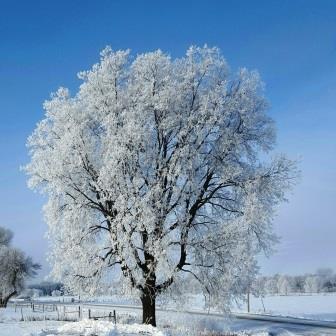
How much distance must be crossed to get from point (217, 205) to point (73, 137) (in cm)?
707

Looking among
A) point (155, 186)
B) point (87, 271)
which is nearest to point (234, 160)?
point (155, 186)

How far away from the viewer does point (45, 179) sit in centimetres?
2188

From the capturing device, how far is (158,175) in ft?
66.6

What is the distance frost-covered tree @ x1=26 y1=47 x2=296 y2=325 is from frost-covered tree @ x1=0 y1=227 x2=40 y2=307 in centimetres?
5855

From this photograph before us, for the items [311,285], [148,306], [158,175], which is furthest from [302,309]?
[311,285]

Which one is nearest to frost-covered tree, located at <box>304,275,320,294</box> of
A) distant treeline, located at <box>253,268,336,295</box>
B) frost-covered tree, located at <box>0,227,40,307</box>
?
distant treeline, located at <box>253,268,336,295</box>

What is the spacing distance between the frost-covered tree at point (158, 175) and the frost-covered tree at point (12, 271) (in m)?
58.5

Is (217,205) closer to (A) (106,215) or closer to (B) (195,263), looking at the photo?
(B) (195,263)

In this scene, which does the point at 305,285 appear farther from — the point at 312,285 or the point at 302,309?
the point at 302,309

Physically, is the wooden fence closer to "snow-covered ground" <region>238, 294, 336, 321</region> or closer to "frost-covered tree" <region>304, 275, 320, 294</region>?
"snow-covered ground" <region>238, 294, 336, 321</region>

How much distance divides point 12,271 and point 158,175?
62423 millimetres

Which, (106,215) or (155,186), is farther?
(106,215)

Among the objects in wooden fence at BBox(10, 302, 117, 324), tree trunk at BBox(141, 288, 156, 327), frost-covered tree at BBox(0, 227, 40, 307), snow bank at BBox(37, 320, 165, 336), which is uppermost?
frost-covered tree at BBox(0, 227, 40, 307)

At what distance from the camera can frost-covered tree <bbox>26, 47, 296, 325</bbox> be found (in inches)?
786
